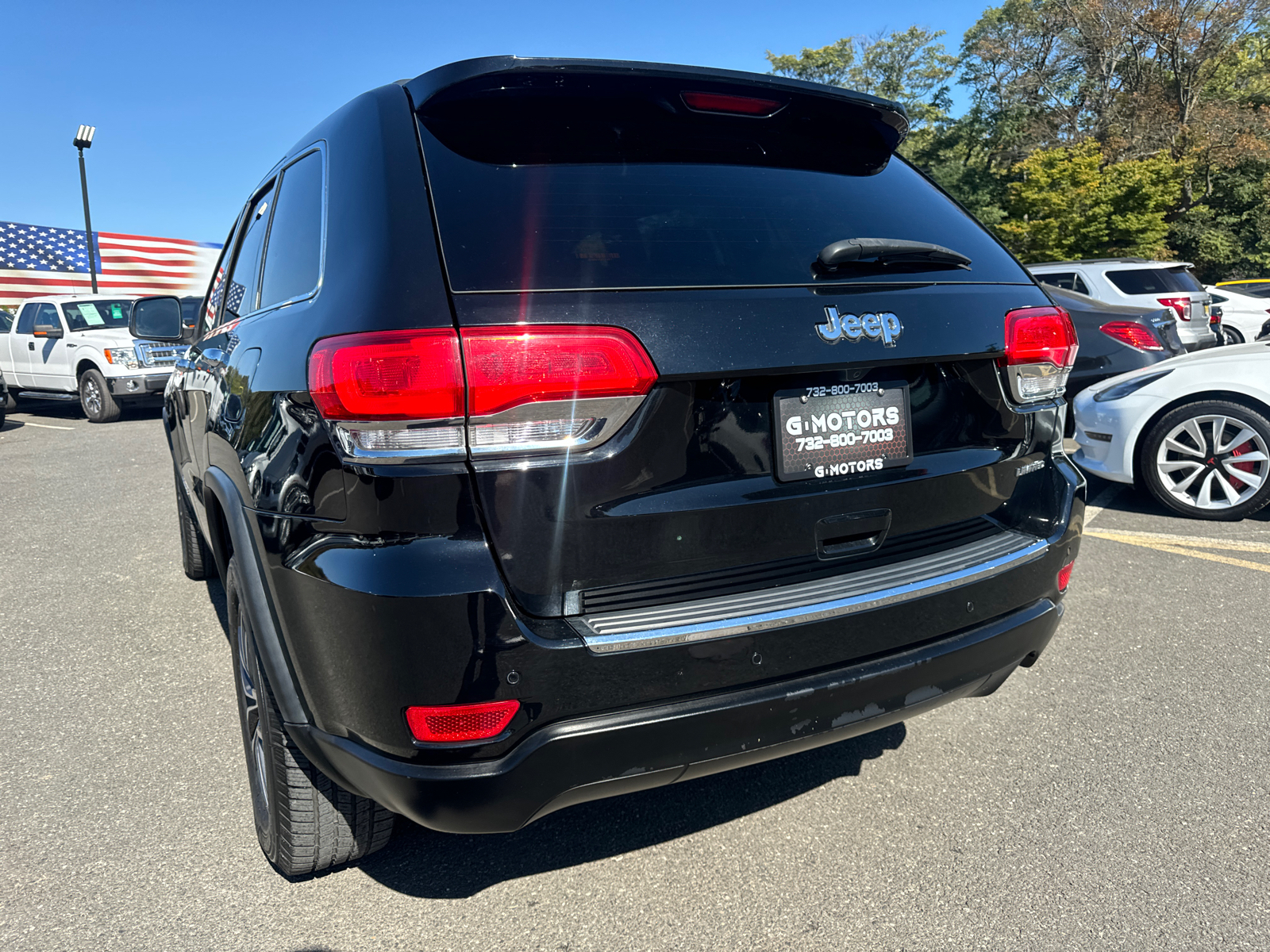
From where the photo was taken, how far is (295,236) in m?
2.32

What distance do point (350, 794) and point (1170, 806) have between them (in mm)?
2138

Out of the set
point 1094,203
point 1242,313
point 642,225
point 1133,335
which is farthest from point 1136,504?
point 1094,203

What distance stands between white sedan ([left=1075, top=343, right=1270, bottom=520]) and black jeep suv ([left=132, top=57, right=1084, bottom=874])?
378cm

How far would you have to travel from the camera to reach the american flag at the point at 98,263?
80.6ft

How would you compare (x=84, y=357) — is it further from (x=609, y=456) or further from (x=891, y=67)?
(x=891, y=67)

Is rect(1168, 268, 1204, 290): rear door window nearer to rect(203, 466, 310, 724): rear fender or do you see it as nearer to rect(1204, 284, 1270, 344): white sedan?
rect(1204, 284, 1270, 344): white sedan

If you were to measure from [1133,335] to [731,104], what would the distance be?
268 inches

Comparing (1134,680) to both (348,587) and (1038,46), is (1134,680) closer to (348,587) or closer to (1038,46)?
(348,587)

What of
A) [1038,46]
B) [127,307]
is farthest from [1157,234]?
[127,307]

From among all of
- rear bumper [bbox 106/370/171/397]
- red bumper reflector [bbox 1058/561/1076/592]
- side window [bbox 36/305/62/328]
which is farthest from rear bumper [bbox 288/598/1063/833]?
side window [bbox 36/305/62/328]

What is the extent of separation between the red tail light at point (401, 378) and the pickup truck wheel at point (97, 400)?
12.7 m

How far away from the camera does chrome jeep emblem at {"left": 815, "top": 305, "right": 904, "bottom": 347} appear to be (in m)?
1.85

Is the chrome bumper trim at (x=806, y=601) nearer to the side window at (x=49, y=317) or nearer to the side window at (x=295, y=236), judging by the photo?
the side window at (x=295, y=236)

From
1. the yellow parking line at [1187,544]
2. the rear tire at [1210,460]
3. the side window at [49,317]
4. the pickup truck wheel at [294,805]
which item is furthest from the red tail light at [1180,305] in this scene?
the side window at [49,317]
